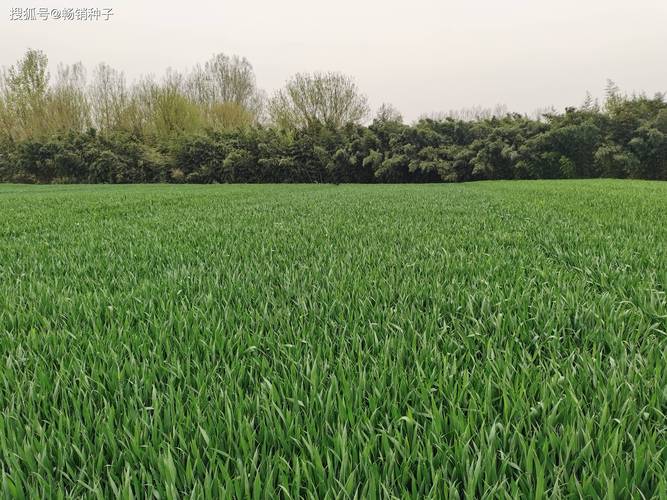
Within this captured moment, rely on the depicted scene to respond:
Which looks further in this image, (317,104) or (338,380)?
(317,104)

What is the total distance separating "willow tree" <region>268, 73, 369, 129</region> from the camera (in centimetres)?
2977

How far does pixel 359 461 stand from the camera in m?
0.84

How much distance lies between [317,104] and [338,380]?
30.8 meters

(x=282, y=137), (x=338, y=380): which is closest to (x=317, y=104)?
(x=282, y=137)

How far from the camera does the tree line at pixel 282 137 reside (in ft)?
73.1

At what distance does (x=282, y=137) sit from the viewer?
88.4 feet

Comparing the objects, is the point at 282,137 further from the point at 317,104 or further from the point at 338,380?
the point at 338,380

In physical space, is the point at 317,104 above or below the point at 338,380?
above

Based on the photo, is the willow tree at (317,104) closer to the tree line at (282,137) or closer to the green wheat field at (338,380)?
the tree line at (282,137)

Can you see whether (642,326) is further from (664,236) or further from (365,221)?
(365,221)

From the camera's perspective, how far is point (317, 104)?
30000mm

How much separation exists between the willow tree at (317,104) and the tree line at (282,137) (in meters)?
0.07

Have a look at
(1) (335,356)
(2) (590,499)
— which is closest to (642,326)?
(2) (590,499)

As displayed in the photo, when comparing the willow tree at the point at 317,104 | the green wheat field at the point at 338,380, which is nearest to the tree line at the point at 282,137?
the willow tree at the point at 317,104
